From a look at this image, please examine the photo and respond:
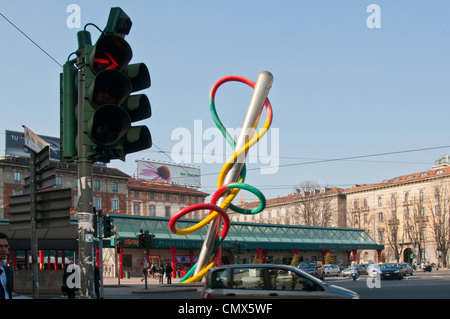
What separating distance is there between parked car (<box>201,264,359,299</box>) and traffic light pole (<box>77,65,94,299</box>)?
6042 mm

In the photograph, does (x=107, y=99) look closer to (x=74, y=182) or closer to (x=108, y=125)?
(x=108, y=125)

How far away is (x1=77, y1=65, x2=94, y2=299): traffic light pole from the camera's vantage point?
5.24m

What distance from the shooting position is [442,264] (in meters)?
77.2

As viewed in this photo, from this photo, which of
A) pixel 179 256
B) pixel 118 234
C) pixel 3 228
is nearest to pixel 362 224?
pixel 179 256

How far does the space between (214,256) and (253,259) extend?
29643 mm

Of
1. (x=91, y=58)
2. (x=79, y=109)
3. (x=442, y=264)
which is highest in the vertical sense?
(x=91, y=58)

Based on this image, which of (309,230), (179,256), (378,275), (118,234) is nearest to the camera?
(378,275)

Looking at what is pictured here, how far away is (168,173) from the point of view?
95.2 m

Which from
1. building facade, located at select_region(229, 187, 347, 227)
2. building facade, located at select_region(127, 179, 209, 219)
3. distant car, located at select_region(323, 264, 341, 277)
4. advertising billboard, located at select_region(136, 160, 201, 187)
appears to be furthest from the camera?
building facade, located at select_region(127, 179, 209, 219)

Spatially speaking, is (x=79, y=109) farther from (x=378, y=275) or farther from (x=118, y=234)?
(x=118, y=234)

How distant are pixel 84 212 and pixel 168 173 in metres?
90.2

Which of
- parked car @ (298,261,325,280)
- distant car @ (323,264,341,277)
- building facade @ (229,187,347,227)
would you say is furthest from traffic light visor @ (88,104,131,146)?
building facade @ (229,187,347,227)

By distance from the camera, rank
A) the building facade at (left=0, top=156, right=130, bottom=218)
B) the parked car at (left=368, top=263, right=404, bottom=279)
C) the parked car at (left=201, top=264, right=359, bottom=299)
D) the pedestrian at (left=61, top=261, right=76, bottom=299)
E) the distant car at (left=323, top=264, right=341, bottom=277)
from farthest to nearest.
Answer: the building facade at (left=0, top=156, right=130, bottom=218) → the distant car at (left=323, top=264, right=341, bottom=277) → the parked car at (left=368, top=263, right=404, bottom=279) → the pedestrian at (left=61, top=261, right=76, bottom=299) → the parked car at (left=201, top=264, right=359, bottom=299)

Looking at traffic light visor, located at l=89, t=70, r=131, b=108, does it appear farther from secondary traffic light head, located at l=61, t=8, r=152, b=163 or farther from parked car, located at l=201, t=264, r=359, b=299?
parked car, located at l=201, t=264, r=359, b=299
